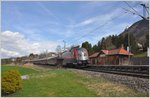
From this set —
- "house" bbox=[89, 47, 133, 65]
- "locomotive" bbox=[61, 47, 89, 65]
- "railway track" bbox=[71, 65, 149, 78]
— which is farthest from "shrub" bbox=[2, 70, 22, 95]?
"house" bbox=[89, 47, 133, 65]

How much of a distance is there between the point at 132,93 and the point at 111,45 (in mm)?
97661

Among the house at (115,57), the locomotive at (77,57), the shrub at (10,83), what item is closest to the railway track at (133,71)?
the locomotive at (77,57)

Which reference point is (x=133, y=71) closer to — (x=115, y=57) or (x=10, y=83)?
(x=10, y=83)

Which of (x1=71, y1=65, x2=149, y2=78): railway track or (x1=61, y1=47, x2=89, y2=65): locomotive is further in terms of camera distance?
(x1=61, y1=47, x2=89, y2=65): locomotive

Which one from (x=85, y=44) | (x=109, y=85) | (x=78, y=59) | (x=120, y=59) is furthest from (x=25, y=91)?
(x=85, y=44)

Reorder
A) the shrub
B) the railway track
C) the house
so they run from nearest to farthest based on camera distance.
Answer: the shrub < the railway track < the house

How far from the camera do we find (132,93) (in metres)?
13.1

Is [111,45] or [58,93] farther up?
[111,45]

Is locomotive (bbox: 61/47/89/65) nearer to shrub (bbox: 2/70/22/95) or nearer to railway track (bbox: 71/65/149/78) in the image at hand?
Result: railway track (bbox: 71/65/149/78)

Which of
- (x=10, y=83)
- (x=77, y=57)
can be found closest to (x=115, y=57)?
(x=77, y=57)

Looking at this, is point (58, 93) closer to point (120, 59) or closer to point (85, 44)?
point (120, 59)

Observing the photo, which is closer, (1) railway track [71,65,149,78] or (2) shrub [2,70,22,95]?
(2) shrub [2,70,22,95]

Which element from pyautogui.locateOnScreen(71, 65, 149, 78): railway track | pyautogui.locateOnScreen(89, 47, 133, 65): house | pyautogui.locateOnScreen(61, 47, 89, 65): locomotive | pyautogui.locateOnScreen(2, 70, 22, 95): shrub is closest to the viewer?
pyautogui.locateOnScreen(2, 70, 22, 95): shrub

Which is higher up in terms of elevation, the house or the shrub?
the house
